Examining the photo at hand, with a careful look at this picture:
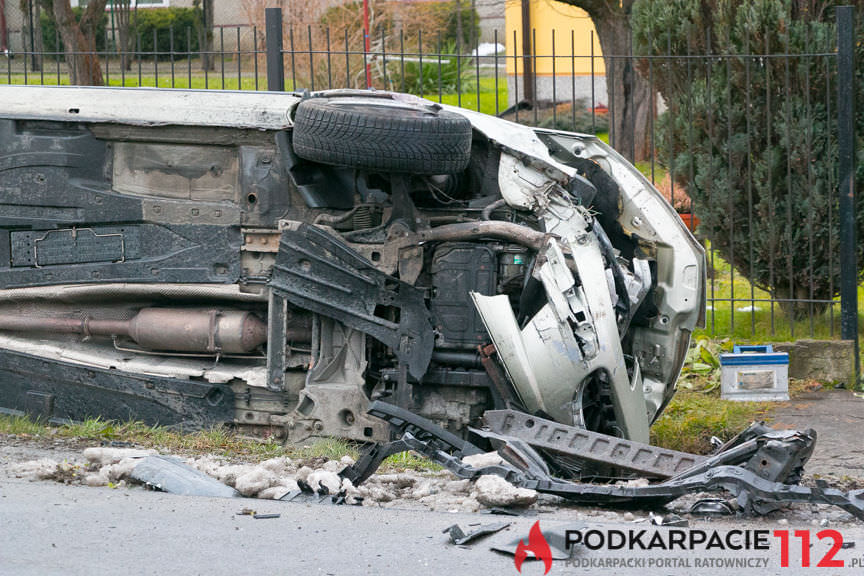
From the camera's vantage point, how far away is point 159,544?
4098 millimetres

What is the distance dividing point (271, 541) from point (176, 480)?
958 mm

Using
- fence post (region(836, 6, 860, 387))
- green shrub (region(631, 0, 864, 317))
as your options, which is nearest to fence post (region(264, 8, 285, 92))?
green shrub (region(631, 0, 864, 317))

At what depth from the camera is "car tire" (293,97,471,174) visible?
19.3ft

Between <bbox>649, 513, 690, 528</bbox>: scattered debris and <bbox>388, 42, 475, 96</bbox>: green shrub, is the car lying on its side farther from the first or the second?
<bbox>388, 42, 475, 96</bbox>: green shrub

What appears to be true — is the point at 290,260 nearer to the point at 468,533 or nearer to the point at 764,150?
the point at 468,533

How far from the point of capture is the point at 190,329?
255 inches

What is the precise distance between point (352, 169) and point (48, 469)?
2426mm

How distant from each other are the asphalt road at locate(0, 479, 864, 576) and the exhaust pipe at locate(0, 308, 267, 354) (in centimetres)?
182

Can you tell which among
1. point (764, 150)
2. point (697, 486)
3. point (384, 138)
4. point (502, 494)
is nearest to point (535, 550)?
point (502, 494)

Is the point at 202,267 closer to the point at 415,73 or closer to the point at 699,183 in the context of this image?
the point at 699,183

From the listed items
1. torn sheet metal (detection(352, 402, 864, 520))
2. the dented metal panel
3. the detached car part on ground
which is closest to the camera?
torn sheet metal (detection(352, 402, 864, 520))

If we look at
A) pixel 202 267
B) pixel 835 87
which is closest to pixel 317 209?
pixel 202 267

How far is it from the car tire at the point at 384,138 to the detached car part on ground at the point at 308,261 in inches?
0.5

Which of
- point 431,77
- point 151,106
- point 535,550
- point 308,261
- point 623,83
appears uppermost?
point 431,77
